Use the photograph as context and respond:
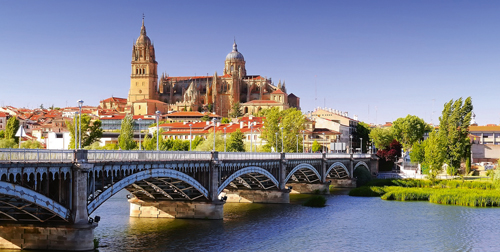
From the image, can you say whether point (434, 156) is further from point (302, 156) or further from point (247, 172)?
point (247, 172)

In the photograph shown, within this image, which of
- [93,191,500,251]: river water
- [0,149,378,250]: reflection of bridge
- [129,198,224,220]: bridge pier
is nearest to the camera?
[0,149,378,250]: reflection of bridge

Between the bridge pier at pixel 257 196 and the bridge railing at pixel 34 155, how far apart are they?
3378 cm

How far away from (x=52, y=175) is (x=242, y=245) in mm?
14059

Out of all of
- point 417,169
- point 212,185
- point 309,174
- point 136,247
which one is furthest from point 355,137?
point 136,247

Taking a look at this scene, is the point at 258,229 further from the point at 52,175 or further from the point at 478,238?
the point at 52,175

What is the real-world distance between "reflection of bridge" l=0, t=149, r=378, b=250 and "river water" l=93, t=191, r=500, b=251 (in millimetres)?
1828

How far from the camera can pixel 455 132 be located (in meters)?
94.4

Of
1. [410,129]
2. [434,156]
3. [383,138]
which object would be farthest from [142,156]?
[383,138]

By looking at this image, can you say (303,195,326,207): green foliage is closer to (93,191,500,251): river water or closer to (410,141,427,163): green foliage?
(93,191,500,251): river water

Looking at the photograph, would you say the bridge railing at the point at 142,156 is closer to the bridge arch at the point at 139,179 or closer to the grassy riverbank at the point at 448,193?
the bridge arch at the point at 139,179

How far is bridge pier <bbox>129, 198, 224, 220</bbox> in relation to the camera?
47.6m

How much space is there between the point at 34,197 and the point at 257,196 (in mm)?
38118

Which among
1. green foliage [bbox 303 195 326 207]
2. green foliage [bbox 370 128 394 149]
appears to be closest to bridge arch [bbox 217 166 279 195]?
green foliage [bbox 303 195 326 207]

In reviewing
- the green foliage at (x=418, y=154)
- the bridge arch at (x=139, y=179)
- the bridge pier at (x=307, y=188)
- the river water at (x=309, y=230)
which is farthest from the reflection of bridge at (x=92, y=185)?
the green foliage at (x=418, y=154)
